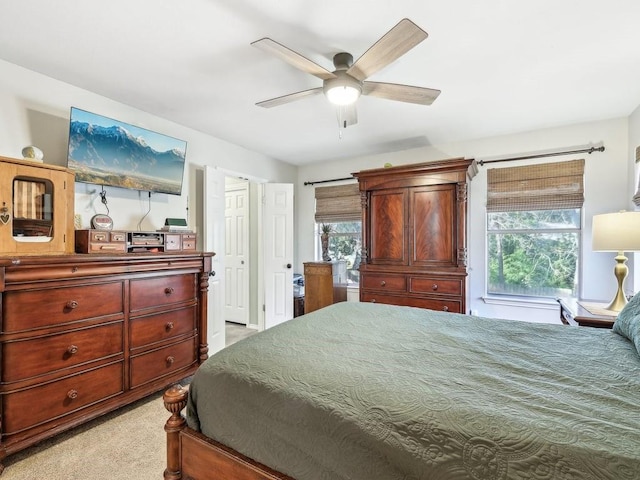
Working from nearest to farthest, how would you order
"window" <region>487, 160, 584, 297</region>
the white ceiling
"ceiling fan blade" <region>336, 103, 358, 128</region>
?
the white ceiling → "ceiling fan blade" <region>336, 103, 358, 128</region> → "window" <region>487, 160, 584, 297</region>

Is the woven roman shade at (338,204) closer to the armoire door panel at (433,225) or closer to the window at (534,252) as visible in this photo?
the armoire door panel at (433,225)

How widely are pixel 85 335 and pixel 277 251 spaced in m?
2.61

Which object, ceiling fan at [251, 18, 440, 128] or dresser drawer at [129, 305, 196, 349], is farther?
dresser drawer at [129, 305, 196, 349]

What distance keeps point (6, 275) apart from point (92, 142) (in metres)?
1.23

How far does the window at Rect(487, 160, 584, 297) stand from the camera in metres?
3.44

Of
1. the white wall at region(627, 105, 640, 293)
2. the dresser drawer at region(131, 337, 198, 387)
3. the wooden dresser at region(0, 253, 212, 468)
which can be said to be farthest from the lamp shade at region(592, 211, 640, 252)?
the dresser drawer at region(131, 337, 198, 387)

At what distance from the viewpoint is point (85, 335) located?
206 centimetres

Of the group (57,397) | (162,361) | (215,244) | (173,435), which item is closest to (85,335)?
(57,397)

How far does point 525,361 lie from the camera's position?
126 cm

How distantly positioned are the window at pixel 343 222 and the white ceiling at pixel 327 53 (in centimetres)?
159

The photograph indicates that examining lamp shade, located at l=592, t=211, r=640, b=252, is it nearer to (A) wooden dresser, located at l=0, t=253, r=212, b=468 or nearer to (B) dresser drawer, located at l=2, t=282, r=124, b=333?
(A) wooden dresser, located at l=0, t=253, r=212, b=468

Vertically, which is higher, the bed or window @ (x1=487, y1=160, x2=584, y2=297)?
window @ (x1=487, y1=160, x2=584, y2=297)

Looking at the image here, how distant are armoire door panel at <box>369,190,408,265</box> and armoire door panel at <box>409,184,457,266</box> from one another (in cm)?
12

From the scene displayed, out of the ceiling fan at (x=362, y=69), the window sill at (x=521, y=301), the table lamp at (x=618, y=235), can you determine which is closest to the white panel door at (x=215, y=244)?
the ceiling fan at (x=362, y=69)
